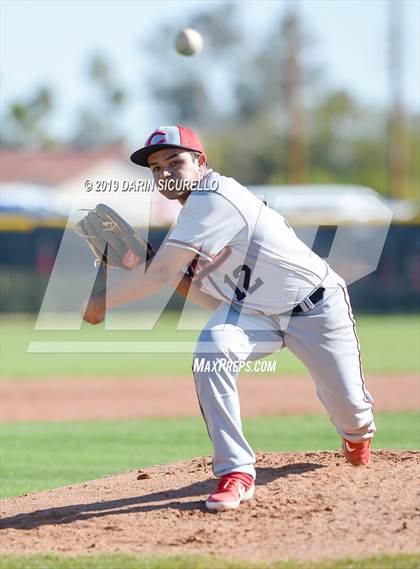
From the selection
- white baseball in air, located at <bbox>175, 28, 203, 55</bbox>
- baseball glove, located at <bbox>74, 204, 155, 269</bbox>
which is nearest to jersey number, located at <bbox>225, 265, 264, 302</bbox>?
baseball glove, located at <bbox>74, 204, 155, 269</bbox>

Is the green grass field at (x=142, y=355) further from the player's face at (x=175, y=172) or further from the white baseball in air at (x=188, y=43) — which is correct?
the player's face at (x=175, y=172)

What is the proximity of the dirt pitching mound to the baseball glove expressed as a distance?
1.26 meters

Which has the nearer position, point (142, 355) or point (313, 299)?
point (313, 299)

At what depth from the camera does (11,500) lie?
5.99 meters

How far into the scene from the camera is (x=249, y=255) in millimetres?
5277

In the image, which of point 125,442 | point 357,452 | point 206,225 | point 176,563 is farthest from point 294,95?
point 176,563

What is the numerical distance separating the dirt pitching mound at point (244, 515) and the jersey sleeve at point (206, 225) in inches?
50.2

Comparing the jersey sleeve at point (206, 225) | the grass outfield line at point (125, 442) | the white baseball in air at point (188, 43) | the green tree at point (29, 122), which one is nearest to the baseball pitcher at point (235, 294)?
the jersey sleeve at point (206, 225)

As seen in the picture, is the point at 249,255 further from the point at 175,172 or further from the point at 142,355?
the point at 142,355

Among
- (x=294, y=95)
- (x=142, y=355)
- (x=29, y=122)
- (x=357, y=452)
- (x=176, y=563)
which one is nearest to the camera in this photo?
(x=176, y=563)

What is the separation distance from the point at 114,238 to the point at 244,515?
60.6 inches

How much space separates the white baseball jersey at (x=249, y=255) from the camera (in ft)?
16.8

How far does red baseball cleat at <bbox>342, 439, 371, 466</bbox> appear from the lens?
5727mm

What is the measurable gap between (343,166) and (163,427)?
67157 mm
